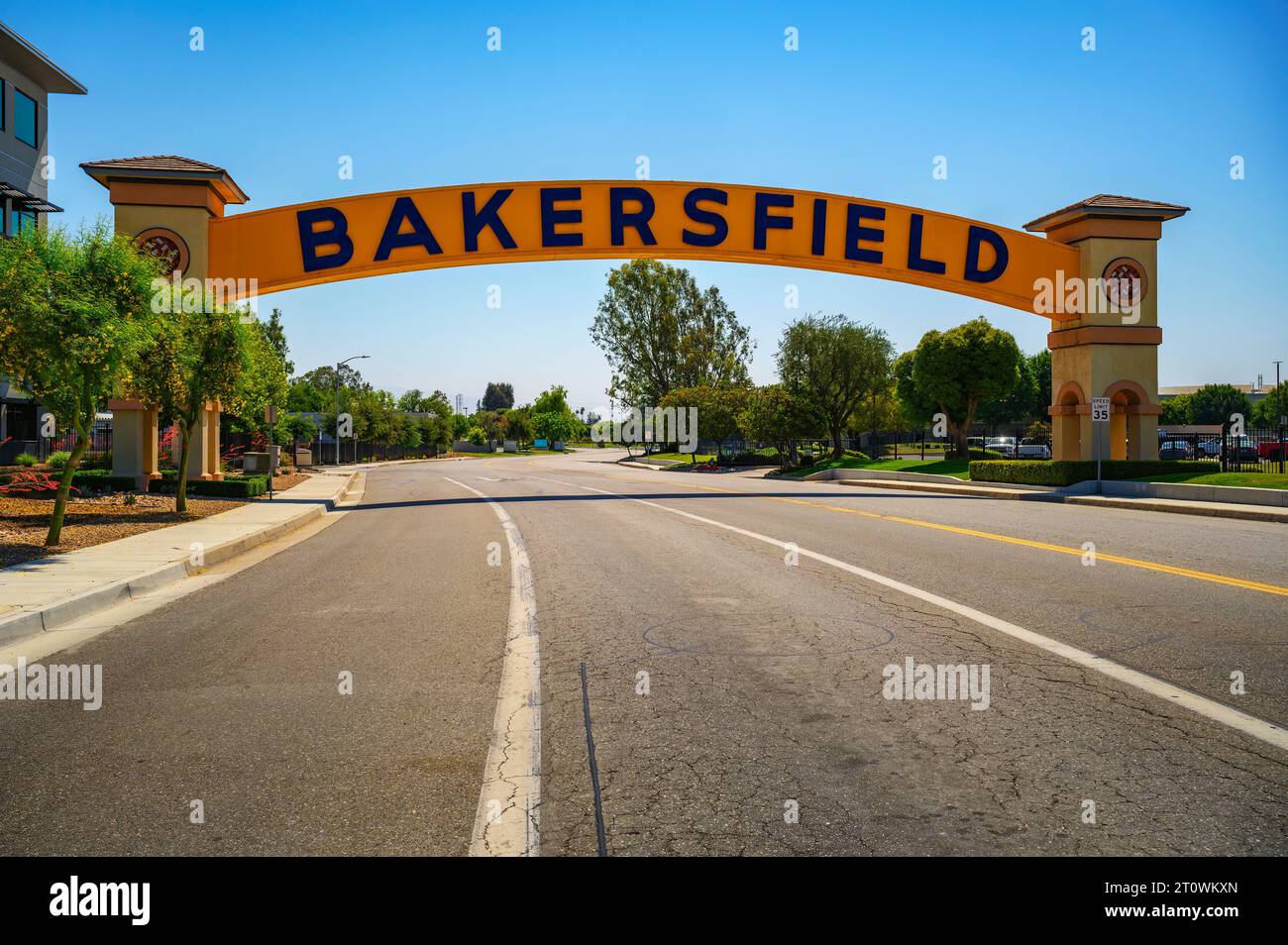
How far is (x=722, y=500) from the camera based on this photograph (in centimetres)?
2625

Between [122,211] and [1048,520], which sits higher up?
[122,211]

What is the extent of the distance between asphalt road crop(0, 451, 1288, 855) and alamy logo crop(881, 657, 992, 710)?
0.10 metres

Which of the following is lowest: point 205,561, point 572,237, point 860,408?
point 205,561

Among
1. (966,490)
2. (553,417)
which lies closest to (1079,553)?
(966,490)

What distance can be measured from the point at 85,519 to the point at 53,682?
12685 millimetres

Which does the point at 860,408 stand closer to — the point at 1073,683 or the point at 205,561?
the point at 205,561

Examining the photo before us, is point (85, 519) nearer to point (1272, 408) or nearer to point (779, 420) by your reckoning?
point (779, 420)

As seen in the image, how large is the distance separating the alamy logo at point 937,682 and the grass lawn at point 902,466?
33.5m

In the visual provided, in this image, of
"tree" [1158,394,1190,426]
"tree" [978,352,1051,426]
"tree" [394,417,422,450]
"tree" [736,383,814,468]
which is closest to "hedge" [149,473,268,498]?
"tree" [736,383,814,468]

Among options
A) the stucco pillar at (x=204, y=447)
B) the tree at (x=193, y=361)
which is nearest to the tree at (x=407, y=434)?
the stucco pillar at (x=204, y=447)

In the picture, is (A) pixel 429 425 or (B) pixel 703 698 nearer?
(B) pixel 703 698

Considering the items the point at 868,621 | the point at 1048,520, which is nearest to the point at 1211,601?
the point at 868,621

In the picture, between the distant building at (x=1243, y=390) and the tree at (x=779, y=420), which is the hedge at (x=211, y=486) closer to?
the tree at (x=779, y=420)
